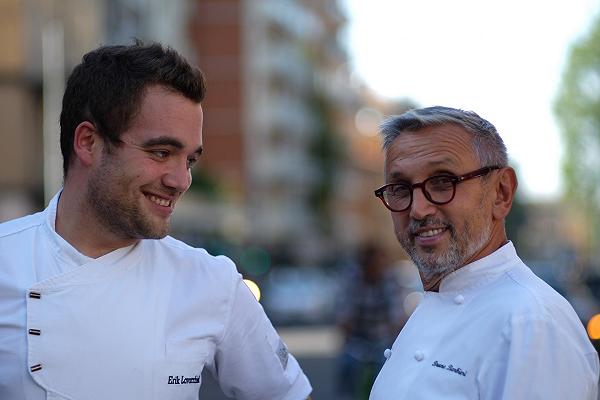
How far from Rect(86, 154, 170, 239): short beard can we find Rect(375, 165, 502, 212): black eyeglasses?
71cm

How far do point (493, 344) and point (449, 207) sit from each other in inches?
18.2

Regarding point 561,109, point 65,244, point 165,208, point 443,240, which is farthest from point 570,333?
point 561,109

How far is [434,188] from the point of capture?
10.2 feet

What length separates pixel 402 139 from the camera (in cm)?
321

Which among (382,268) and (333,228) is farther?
(333,228)

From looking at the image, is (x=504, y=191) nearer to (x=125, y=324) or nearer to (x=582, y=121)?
(x=125, y=324)

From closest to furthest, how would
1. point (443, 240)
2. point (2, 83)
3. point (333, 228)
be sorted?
point (443, 240) → point (2, 83) → point (333, 228)

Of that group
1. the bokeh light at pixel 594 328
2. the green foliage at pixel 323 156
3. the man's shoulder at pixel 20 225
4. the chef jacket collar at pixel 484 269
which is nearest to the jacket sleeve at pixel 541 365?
the chef jacket collar at pixel 484 269

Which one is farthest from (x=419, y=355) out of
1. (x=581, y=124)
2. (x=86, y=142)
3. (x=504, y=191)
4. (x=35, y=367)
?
(x=581, y=124)

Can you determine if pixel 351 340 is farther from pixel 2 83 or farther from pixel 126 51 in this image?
pixel 2 83

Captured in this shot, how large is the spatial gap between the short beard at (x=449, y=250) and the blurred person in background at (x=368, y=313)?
716 centimetres

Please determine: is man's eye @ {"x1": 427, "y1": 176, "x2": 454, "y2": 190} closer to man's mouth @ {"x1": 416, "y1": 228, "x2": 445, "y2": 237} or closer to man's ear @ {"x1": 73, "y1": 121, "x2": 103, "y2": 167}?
man's mouth @ {"x1": 416, "y1": 228, "x2": 445, "y2": 237}

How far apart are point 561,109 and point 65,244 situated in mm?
44613

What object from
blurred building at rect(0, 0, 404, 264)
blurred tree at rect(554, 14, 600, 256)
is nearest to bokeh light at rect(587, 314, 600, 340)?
blurred building at rect(0, 0, 404, 264)
